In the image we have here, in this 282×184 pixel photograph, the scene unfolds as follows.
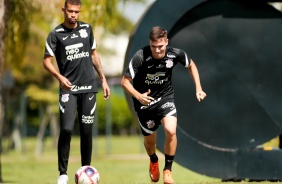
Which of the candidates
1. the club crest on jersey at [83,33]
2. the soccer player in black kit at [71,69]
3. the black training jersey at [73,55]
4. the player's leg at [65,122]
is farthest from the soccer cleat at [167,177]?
the club crest on jersey at [83,33]

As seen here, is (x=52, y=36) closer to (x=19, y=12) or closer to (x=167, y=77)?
(x=167, y=77)

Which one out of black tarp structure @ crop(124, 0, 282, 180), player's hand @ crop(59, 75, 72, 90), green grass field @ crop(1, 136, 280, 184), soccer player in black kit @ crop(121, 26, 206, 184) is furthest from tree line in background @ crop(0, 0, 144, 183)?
player's hand @ crop(59, 75, 72, 90)

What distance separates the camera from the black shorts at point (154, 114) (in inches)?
401

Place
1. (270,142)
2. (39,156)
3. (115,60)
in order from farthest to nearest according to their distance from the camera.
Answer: (115,60) → (39,156) → (270,142)

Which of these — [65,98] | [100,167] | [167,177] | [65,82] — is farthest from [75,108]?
[100,167]

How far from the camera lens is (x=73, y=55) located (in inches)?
383

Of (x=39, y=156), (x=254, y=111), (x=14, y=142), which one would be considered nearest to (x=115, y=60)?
(x=14, y=142)

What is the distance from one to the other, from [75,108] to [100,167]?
43.8 ft

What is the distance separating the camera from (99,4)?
15.1m

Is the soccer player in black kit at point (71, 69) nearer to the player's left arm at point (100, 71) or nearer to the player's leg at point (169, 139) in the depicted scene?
the player's left arm at point (100, 71)

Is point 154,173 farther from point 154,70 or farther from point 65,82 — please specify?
point 65,82

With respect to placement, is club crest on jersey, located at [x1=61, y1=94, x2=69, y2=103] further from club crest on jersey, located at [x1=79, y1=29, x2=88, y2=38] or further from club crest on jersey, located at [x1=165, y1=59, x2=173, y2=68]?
club crest on jersey, located at [x1=165, y1=59, x2=173, y2=68]

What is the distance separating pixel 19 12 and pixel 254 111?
5905 mm

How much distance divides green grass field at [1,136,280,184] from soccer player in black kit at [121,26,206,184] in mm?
1668
